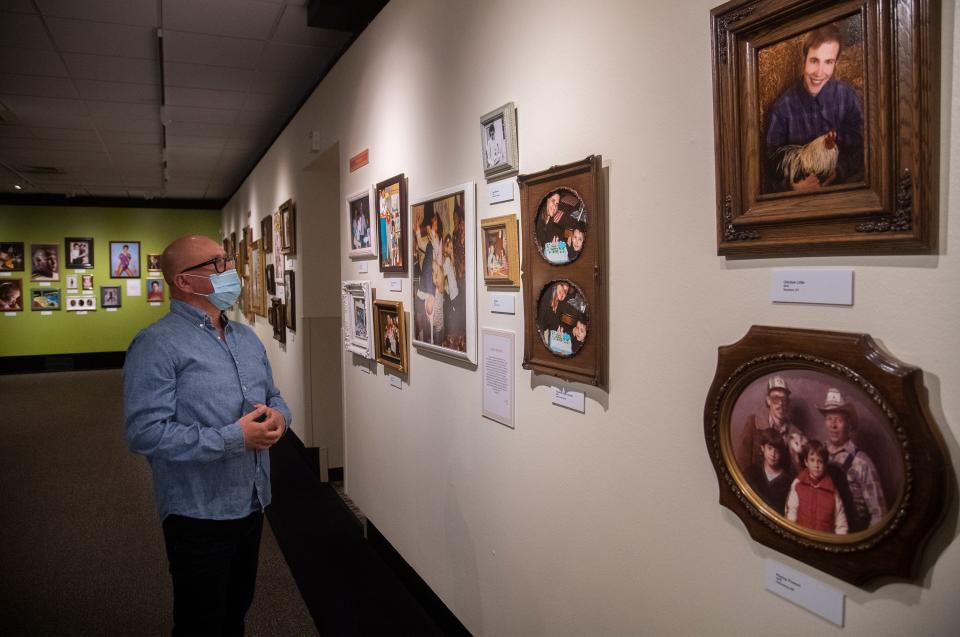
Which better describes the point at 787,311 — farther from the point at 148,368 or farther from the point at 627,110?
the point at 148,368

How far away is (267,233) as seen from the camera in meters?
7.67

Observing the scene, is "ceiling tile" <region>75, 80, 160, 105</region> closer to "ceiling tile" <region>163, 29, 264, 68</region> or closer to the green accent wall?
"ceiling tile" <region>163, 29, 264, 68</region>

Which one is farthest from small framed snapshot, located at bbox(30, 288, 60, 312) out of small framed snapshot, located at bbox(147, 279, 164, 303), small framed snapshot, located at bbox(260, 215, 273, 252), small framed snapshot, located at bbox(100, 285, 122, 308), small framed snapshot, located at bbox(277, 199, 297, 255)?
small framed snapshot, located at bbox(277, 199, 297, 255)

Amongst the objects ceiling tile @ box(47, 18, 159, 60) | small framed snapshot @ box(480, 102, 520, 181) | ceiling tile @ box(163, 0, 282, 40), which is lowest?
small framed snapshot @ box(480, 102, 520, 181)

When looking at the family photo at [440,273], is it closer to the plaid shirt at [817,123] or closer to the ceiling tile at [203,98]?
the plaid shirt at [817,123]

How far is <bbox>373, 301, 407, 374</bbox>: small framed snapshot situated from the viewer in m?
3.29

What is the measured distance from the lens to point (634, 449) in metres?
1.72

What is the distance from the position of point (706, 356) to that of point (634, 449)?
0.37 metres

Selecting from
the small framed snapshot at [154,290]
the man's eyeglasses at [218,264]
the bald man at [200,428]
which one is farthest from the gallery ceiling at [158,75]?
the small framed snapshot at [154,290]

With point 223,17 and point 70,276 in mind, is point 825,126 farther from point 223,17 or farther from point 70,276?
point 70,276

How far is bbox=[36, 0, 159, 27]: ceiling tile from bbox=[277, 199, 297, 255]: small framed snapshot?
6.94ft

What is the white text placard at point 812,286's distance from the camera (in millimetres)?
1171

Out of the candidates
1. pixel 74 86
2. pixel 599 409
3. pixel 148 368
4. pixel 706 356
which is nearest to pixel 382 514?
pixel 148 368

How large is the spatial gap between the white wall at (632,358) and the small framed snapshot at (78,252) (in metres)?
12.4
